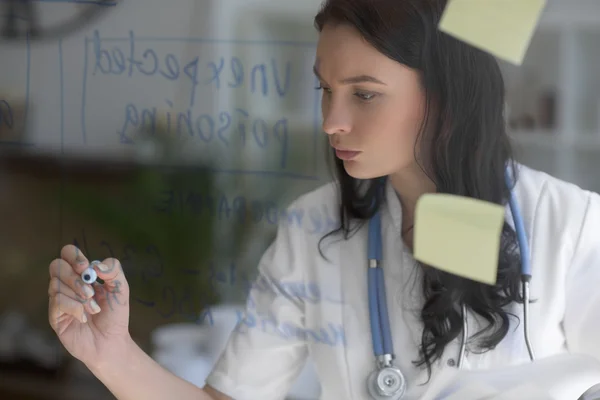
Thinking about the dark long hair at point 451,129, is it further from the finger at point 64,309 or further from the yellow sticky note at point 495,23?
the finger at point 64,309

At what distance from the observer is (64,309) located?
2.31 feet

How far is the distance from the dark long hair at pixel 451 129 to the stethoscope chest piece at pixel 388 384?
26 mm

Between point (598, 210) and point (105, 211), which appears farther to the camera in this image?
point (105, 211)

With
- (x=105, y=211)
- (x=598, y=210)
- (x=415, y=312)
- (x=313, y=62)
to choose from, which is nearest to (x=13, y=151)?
(x=105, y=211)

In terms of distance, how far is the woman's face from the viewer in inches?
24.4

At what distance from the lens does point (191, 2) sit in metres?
0.77

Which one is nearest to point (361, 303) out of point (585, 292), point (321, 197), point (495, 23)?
point (321, 197)

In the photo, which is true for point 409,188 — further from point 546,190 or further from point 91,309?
point 91,309

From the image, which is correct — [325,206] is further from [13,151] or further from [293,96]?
[13,151]

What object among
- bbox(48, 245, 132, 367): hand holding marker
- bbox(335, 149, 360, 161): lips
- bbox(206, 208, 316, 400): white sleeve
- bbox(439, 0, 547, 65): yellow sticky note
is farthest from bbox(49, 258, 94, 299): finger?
bbox(439, 0, 547, 65): yellow sticky note

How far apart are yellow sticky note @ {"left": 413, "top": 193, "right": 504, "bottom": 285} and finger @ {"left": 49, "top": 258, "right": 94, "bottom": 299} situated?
13.8 inches

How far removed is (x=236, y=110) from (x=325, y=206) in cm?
16

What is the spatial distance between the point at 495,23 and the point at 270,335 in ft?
Answer: 1.44

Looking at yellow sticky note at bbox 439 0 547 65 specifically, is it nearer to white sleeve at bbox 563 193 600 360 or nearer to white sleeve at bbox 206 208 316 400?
white sleeve at bbox 563 193 600 360
